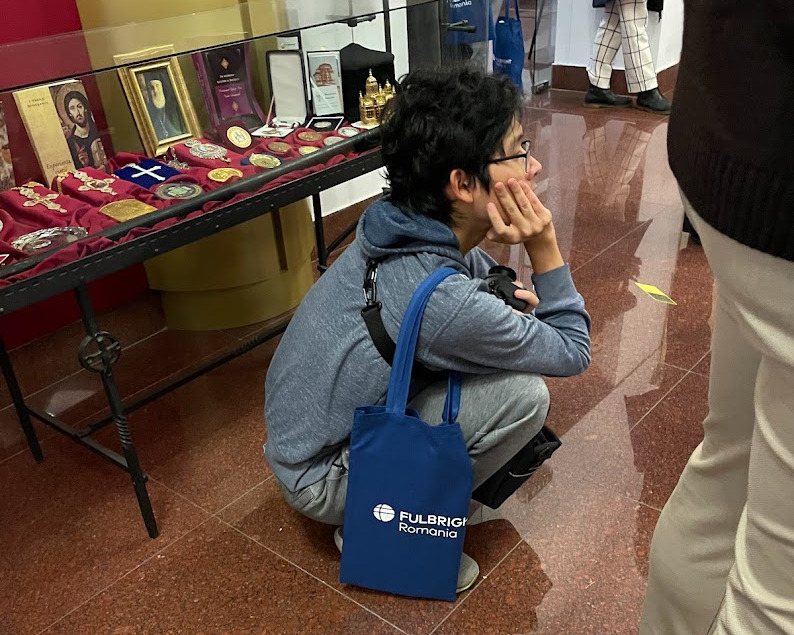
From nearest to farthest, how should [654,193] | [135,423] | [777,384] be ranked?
1. [777,384]
2. [135,423]
3. [654,193]

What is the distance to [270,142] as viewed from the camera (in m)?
2.29

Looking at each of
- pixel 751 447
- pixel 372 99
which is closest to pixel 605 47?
pixel 372 99

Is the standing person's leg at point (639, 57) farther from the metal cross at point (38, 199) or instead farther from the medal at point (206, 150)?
the metal cross at point (38, 199)

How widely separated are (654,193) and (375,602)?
8.68 ft

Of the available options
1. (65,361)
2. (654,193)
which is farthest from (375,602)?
(654,193)

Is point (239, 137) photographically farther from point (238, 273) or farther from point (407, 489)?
point (407, 489)

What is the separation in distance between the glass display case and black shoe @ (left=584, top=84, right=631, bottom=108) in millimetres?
2601

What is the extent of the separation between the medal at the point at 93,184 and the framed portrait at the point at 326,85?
76 cm

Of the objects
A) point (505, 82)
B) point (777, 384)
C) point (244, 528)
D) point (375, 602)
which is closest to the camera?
point (777, 384)

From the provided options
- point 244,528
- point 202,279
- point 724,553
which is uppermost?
point 724,553

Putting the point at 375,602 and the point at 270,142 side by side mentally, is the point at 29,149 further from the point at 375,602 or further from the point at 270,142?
the point at 375,602

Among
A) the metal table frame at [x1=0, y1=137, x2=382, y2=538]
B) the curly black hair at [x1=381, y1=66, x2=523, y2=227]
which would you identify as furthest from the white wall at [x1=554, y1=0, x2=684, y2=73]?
the curly black hair at [x1=381, y1=66, x2=523, y2=227]

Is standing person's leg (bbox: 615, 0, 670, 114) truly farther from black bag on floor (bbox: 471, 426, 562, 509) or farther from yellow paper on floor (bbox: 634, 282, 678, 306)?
black bag on floor (bbox: 471, 426, 562, 509)

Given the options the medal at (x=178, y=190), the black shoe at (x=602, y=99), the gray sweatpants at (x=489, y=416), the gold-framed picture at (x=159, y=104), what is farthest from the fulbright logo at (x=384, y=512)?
the black shoe at (x=602, y=99)
